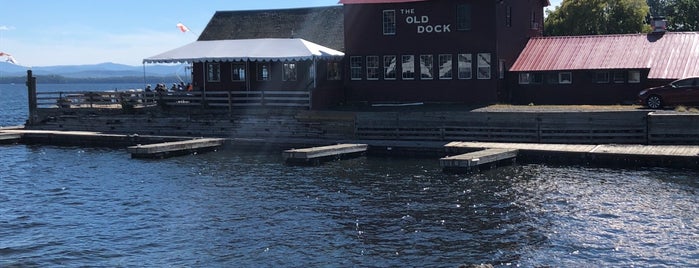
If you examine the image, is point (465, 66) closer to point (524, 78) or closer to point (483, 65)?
point (483, 65)

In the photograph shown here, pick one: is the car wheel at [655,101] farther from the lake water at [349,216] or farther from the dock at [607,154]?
the lake water at [349,216]

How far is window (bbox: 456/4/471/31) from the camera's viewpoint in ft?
125

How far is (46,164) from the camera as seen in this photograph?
104 ft

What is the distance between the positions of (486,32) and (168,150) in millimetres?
16064

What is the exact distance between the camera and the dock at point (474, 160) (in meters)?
25.8

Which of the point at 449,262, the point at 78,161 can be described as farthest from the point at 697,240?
the point at 78,161

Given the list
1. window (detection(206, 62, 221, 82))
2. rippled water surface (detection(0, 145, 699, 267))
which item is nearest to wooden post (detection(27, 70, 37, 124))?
window (detection(206, 62, 221, 82))

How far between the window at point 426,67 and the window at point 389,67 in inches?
56.5

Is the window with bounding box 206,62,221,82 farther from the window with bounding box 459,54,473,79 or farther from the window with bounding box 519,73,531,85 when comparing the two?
the window with bounding box 519,73,531,85

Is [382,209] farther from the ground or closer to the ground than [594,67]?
closer to the ground

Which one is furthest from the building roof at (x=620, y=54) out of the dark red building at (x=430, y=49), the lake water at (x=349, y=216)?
the lake water at (x=349, y=216)

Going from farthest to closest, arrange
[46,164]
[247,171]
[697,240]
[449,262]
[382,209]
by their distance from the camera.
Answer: [46,164] < [247,171] < [382,209] < [697,240] < [449,262]

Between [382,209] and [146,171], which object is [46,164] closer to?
[146,171]

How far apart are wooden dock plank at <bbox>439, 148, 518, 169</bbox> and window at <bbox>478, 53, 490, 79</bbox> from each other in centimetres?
1061
